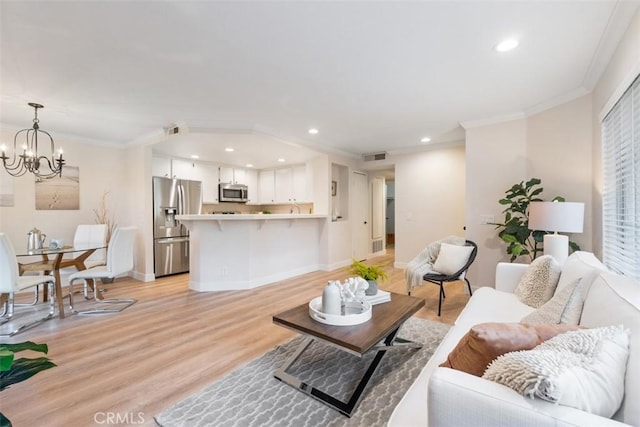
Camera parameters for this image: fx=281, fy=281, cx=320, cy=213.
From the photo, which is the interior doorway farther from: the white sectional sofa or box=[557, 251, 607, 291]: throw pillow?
the white sectional sofa

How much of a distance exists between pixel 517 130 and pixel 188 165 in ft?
17.8

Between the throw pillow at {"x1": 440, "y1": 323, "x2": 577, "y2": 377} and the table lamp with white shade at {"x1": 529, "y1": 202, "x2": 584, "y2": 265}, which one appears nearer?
the throw pillow at {"x1": 440, "y1": 323, "x2": 577, "y2": 377}

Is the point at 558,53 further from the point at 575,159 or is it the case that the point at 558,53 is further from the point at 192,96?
the point at 192,96

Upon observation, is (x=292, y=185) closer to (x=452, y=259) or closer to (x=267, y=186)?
(x=267, y=186)

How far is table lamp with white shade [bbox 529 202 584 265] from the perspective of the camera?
2.45 m

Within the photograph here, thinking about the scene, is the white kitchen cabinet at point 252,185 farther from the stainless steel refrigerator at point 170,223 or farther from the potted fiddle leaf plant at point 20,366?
the potted fiddle leaf plant at point 20,366

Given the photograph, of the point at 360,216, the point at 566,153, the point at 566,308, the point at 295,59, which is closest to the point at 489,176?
the point at 566,153

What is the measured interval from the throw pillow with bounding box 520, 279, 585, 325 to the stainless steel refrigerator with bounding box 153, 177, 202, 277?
4.88 metres

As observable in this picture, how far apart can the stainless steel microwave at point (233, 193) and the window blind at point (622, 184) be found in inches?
227

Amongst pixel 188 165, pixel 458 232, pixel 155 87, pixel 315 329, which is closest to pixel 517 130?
pixel 458 232

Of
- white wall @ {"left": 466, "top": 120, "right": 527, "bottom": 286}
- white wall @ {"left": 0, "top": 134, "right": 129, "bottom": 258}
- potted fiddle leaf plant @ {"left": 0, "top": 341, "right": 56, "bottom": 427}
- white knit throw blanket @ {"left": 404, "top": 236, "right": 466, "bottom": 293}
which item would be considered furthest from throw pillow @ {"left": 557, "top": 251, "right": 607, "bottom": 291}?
white wall @ {"left": 0, "top": 134, "right": 129, "bottom": 258}

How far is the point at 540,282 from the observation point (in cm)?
204

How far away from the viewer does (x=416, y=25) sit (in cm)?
184

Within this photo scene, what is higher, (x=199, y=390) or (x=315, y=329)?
(x=315, y=329)
